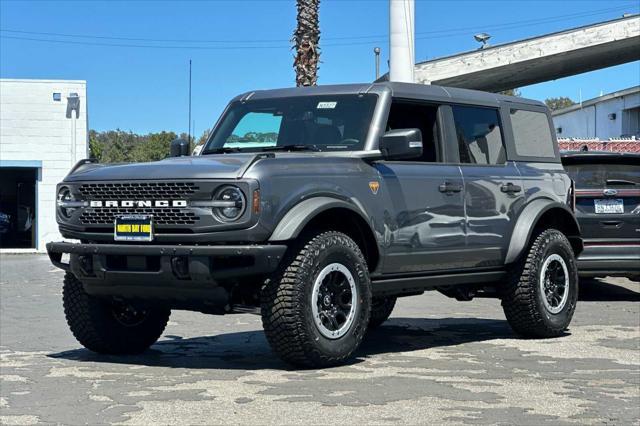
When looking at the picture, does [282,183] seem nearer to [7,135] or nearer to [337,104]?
[337,104]

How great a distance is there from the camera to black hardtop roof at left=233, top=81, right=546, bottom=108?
27.8 feet

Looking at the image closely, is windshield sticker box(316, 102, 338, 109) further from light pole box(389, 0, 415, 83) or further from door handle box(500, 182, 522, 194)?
light pole box(389, 0, 415, 83)

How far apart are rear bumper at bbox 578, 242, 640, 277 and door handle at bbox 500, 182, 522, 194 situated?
3671mm

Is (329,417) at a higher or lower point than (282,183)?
lower

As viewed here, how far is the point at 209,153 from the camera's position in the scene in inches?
341

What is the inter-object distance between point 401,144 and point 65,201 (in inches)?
96.7

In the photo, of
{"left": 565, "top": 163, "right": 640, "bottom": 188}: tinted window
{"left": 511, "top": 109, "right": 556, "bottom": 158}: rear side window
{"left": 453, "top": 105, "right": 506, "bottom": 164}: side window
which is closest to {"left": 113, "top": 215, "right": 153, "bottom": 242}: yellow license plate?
{"left": 453, "top": 105, "right": 506, "bottom": 164}: side window

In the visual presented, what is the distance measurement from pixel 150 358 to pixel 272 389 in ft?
5.99

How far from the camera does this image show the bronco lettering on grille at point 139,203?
7.08 metres

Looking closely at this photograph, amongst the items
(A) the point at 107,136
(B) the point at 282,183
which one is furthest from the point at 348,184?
(A) the point at 107,136

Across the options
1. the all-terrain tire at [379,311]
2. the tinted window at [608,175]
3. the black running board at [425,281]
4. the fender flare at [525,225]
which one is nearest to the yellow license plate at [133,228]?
the black running board at [425,281]

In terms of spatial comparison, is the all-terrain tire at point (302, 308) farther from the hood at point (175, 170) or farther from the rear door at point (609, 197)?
the rear door at point (609, 197)

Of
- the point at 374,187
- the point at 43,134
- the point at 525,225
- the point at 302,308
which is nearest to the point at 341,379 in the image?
the point at 302,308

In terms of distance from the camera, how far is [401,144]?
Answer: 7797 millimetres
